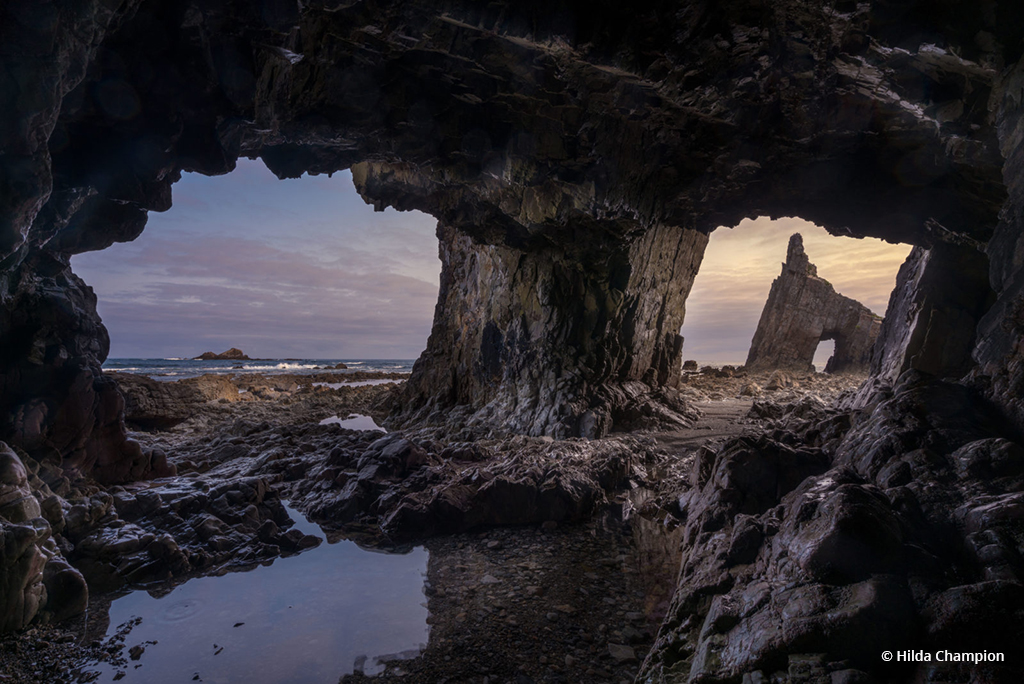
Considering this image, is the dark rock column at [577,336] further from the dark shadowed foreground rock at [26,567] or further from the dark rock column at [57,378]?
the dark shadowed foreground rock at [26,567]

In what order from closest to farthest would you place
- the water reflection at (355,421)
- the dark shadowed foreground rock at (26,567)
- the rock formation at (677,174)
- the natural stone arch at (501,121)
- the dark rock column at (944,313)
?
the rock formation at (677,174), the dark shadowed foreground rock at (26,567), the natural stone arch at (501,121), the dark rock column at (944,313), the water reflection at (355,421)

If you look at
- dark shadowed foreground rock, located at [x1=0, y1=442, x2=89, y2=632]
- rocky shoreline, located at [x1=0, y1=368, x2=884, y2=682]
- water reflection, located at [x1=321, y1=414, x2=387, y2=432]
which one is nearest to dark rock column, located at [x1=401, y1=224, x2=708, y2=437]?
water reflection, located at [x1=321, y1=414, x2=387, y2=432]

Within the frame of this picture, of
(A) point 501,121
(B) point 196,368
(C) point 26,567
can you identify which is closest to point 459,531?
(C) point 26,567

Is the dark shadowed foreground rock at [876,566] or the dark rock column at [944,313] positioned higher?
the dark rock column at [944,313]

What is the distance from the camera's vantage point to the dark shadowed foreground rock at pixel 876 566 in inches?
84.0

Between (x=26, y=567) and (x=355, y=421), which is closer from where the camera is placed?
(x=26, y=567)

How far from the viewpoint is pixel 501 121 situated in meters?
8.10

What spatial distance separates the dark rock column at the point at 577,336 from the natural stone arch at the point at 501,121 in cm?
202

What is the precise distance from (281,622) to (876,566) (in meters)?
4.51

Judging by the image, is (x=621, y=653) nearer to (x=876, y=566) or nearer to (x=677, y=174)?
(x=876, y=566)

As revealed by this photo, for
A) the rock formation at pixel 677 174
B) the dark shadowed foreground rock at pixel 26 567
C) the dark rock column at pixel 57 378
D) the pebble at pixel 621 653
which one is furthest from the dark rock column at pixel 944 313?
the dark rock column at pixel 57 378

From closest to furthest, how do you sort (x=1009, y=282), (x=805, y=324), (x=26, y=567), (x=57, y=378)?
(x=26, y=567) < (x=1009, y=282) < (x=57, y=378) < (x=805, y=324)

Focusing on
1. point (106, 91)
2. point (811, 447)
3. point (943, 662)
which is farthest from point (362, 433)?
point (943, 662)

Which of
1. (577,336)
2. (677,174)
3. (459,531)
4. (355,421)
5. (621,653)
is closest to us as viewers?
(621,653)
